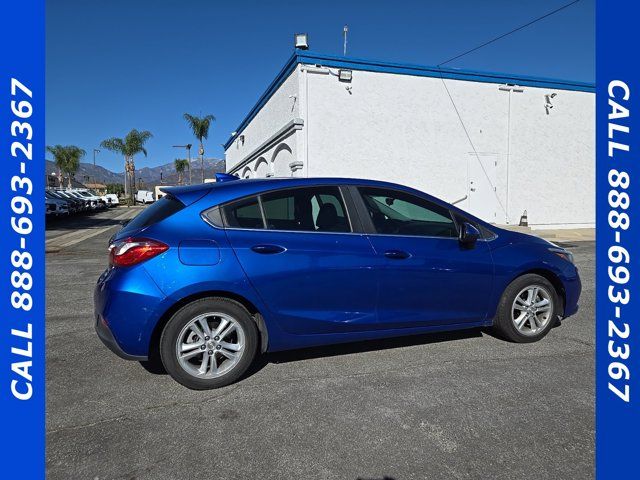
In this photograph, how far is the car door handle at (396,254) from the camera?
352cm

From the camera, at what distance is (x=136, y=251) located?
3.01 metres

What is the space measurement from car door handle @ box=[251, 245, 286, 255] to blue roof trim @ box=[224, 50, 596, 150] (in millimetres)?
10707

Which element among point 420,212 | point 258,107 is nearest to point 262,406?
point 420,212

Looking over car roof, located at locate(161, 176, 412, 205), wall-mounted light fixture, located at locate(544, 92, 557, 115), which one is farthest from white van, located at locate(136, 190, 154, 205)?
car roof, located at locate(161, 176, 412, 205)

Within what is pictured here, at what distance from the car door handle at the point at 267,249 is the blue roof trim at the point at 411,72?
10707 millimetres

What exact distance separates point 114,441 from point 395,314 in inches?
87.6

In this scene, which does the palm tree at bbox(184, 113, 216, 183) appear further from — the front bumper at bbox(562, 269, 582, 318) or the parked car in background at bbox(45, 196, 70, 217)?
the front bumper at bbox(562, 269, 582, 318)

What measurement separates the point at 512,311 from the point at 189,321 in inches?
116

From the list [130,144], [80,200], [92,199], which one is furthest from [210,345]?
[130,144]

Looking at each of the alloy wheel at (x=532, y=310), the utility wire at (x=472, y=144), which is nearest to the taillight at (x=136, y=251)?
the alloy wheel at (x=532, y=310)

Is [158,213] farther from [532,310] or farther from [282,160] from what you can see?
[282,160]

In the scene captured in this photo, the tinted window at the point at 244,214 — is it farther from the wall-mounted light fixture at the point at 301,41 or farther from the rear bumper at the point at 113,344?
Result: the wall-mounted light fixture at the point at 301,41

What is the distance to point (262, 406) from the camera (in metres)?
2.90
